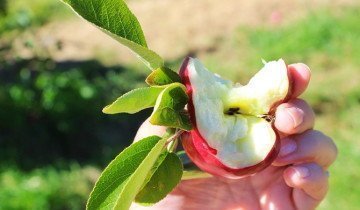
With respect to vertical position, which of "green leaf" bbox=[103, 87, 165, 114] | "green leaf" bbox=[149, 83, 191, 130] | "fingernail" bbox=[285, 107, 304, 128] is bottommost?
"fingernail" bbox=[285, 107, 304, 128]

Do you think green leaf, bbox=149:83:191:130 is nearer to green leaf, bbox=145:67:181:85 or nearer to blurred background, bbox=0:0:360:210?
green leaf, bbox=145:67:181:85

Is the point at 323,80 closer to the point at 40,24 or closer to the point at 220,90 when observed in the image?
the point at 40,24

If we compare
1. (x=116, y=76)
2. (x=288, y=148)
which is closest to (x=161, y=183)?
(x=288, y=148)

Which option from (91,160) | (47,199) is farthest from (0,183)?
(91,160)

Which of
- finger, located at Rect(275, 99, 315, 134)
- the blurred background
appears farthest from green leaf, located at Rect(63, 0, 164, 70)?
the blurred background

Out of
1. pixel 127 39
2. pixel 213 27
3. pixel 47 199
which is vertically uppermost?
pixel 127 39

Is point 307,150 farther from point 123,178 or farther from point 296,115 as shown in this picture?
point 123,178

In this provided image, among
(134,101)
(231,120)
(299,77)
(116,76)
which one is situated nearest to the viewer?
(134,101)
